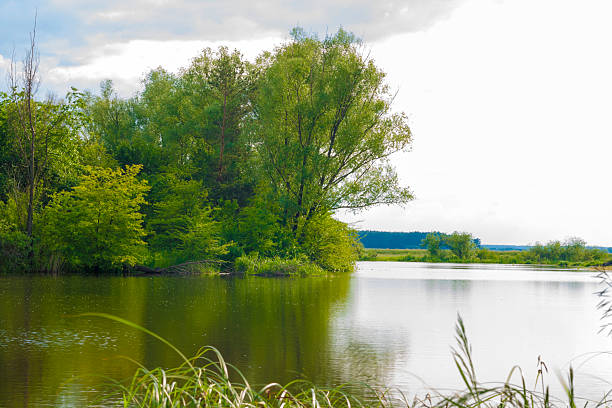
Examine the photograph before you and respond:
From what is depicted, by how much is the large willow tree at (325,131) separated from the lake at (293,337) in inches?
540

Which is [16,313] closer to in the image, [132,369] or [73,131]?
[132,369]

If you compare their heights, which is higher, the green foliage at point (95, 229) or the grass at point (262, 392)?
the green foliage at point (95, 229)

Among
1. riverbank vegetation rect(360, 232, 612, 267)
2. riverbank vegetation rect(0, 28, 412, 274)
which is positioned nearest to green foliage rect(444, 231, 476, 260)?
riverbank vegetation rect(360, 232, 612, 267)

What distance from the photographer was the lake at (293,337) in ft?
21.8

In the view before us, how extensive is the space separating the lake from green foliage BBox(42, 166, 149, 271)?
8.01 meters

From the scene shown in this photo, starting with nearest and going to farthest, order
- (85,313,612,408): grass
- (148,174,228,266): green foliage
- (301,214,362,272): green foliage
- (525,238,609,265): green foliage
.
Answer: (85,313,612,408): grass < (148,174,228,266): green foliage < (301,214,362,272): green foliage < (525,238,609,265): green foliage

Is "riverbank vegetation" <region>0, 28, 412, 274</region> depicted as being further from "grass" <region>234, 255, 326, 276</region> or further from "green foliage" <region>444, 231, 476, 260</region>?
"green foliage" <region>444, 231, 476, 260</region>

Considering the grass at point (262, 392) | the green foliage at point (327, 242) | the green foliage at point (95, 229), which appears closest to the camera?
the grass at point (262, 392)

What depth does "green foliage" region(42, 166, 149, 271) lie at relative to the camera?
1021 inches

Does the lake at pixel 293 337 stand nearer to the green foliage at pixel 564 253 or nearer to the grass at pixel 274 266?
the grass at pixel 274 266

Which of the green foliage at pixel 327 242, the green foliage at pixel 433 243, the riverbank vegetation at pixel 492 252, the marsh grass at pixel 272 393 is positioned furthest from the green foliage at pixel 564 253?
the marsh grass at pixel 272 393

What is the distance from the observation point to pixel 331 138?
3189 centimetres

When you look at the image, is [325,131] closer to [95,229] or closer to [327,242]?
[327,242]

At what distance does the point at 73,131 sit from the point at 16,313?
2039 cm
